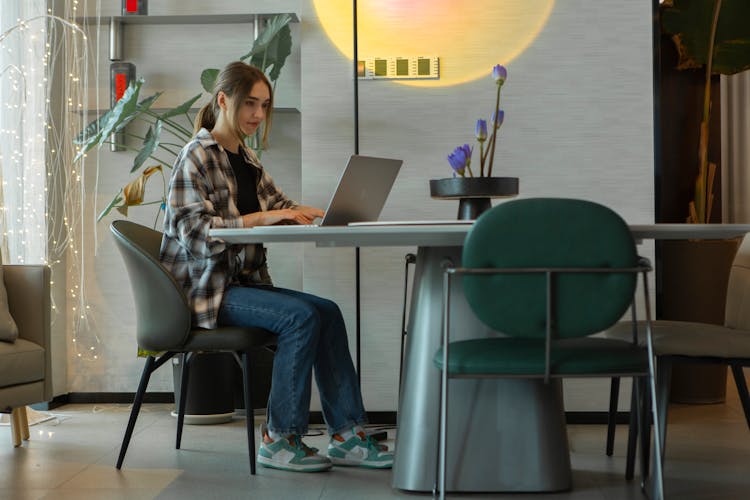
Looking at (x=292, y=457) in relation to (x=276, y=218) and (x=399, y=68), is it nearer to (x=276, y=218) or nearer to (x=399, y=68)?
(x=276, y=218)

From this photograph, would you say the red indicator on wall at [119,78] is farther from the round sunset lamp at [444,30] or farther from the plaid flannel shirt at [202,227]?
the plaid flannel shirt at [202,227]

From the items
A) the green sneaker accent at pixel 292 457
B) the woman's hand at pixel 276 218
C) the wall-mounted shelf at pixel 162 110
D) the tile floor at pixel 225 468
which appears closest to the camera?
the tile floor at pixel 225 468

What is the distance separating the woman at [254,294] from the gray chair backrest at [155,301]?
69mm

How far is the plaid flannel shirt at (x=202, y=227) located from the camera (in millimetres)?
2703

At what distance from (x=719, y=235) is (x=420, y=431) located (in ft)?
2.92

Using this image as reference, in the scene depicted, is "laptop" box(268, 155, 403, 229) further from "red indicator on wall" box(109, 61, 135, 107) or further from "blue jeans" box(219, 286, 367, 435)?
"red indicator on wall" box(109, 61, 135, 107)

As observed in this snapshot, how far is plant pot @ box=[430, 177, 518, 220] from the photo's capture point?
2.52 meters

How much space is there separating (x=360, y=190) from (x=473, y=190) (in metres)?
0.31

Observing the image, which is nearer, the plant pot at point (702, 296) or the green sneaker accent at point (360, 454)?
the green sneaker accent at point (360, 454)

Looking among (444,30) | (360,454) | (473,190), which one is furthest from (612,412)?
(444,30)

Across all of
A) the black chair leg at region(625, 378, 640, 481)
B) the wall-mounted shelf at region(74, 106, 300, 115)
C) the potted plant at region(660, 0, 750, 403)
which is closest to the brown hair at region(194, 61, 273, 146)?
the wall-mounted shelf at region(74, 106, 300, 115)

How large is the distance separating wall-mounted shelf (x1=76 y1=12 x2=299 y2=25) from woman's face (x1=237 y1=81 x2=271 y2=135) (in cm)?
106

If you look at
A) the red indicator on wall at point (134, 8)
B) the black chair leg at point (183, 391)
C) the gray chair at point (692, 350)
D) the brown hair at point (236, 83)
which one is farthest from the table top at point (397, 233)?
the red indicator on wall at point (134, 8)

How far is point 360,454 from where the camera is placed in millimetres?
2805
